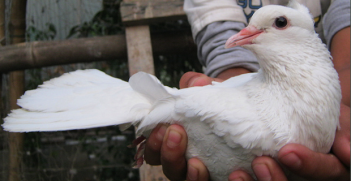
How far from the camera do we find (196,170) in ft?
3.14

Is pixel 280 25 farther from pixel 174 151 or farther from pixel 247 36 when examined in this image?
pixel 174 151

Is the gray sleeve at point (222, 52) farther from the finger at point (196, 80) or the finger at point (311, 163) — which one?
the finger at point (311, 163)

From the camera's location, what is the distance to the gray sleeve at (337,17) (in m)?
1.34

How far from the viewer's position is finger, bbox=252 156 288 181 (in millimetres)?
816

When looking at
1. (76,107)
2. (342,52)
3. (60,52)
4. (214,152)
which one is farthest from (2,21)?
(342,52)

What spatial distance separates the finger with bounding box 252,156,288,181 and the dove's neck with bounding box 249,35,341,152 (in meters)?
0.07

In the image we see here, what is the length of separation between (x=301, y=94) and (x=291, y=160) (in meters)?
0.19

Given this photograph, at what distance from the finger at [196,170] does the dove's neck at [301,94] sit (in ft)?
0.90

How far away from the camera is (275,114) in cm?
84

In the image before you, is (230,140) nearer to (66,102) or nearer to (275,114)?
(275,114)

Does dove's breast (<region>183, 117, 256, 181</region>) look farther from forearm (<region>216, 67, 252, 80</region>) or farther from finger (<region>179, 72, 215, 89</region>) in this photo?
forearm (<region>216, 67, 252, 80</region>)

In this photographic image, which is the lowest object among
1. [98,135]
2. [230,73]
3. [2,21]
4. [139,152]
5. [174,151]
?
[98,135]

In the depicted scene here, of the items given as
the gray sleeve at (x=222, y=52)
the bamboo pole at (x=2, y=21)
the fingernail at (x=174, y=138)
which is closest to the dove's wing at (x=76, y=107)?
the fingernail at (x=174, y=138)

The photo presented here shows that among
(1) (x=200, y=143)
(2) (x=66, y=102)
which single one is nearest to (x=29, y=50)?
(2) (x=66, y=102)
